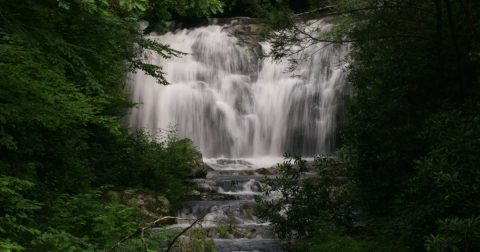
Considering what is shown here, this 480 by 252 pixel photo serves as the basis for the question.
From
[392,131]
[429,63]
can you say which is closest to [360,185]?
[392,131]

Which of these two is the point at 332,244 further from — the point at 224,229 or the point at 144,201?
the point at 144,201

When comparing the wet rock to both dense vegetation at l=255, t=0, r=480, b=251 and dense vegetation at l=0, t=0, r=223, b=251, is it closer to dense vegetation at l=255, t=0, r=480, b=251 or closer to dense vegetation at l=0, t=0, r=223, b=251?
dense vegetation at l=255, t=0, r=480, b=251

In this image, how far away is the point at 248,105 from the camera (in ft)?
67.1

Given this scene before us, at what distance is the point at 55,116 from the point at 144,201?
16.1 ft

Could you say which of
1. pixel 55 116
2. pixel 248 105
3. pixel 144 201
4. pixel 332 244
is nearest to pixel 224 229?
pixel 144 201

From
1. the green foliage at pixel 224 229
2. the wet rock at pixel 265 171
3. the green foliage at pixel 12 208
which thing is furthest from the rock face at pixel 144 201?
the wet rock at pixel 265 171

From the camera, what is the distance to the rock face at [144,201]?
812 centimetres

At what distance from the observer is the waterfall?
18297 mm

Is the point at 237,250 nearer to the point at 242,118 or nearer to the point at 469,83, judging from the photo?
the point at 469,83

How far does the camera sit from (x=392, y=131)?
19.6ft

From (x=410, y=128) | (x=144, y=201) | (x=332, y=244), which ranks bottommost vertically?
(x=144, y=201)

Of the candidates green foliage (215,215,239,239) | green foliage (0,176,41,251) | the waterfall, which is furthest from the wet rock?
green foliage (0,176,41,251)

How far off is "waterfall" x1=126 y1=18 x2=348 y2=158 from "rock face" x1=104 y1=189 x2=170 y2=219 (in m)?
8.98

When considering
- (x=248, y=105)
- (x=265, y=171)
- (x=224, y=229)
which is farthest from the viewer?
(x=248, y=105)
